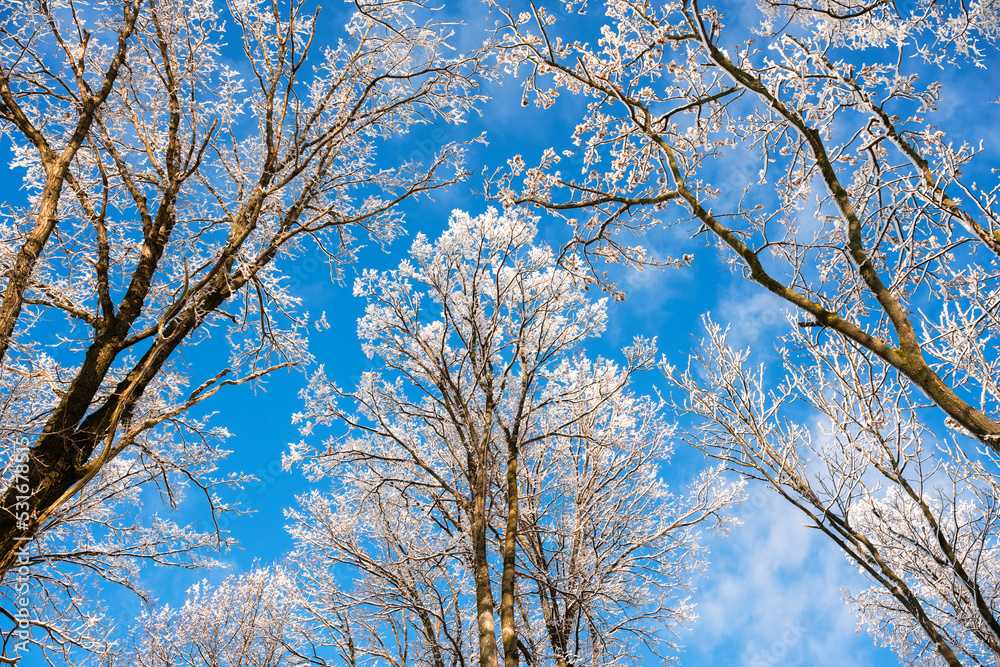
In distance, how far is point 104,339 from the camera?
11.1 feet

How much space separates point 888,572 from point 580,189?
9.94ft

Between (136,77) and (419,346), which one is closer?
(136,77)

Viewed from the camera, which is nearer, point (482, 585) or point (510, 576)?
point (482, 585)

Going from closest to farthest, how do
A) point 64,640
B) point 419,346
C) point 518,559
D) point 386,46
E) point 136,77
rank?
point 64,640, point 136,77, point 386,46, point 518,559, point 419,346

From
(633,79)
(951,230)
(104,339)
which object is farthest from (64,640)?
(951,230)

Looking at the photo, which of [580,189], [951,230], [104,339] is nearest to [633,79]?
[580,189]

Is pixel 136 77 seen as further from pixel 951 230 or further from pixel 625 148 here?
pixel 951 230

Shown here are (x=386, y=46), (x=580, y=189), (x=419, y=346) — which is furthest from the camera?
(x=419, y=346)

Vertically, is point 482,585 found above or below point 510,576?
below

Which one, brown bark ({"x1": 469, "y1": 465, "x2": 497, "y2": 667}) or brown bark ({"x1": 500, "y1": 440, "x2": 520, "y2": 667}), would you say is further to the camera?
brown bark ({"x1": 500, "y1": 440, "x2": 520, "y2": 667})

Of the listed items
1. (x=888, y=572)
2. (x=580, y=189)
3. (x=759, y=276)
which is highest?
(x=580, y=189)

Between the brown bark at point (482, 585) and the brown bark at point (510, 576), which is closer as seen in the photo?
the brown bark at point (482, 585)

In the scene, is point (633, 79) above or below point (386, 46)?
below

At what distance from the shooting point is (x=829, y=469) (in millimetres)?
4223
